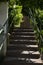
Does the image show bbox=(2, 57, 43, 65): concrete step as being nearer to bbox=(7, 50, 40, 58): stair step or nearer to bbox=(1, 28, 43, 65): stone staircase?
bbox=(1, 28, 43, 65): stone staircase

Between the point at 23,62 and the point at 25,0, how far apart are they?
254 cm

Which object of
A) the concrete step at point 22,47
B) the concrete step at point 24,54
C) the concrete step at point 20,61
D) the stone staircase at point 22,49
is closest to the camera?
the concrete step at point 20,61

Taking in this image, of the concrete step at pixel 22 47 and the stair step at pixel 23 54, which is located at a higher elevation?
the concrete step at pixel 22 47

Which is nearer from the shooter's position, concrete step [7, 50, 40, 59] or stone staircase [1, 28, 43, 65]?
stone staircase [1, 28, 43, 65]

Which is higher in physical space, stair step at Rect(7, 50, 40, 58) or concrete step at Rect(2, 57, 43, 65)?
stair step at Rect(7, 50, 40, 58)

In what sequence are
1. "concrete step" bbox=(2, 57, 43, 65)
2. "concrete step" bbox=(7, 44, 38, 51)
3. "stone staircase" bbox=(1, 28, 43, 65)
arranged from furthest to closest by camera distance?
"concrete step" bbox=(7, 44, 38, 51) → "stone staircase" bbox=(1, 28, 43, 65) → "concrete step" bbox=(2, 57, 43, 65)

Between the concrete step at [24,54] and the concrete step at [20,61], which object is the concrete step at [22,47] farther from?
the concrete step at [20,61]

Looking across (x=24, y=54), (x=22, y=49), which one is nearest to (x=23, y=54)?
(x=24, y=54)

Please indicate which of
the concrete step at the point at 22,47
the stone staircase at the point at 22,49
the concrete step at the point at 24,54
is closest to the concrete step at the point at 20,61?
the stone staircase at the point at 22,49

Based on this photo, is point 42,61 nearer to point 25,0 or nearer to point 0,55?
point 0,55

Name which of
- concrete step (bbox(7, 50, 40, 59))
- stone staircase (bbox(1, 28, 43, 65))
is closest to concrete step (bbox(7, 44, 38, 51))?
stone staircase (bbox(1, 28, 43, 65))

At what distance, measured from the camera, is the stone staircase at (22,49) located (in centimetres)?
1079

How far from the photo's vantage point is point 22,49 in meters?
12.1

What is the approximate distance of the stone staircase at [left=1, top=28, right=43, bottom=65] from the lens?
10.8m
